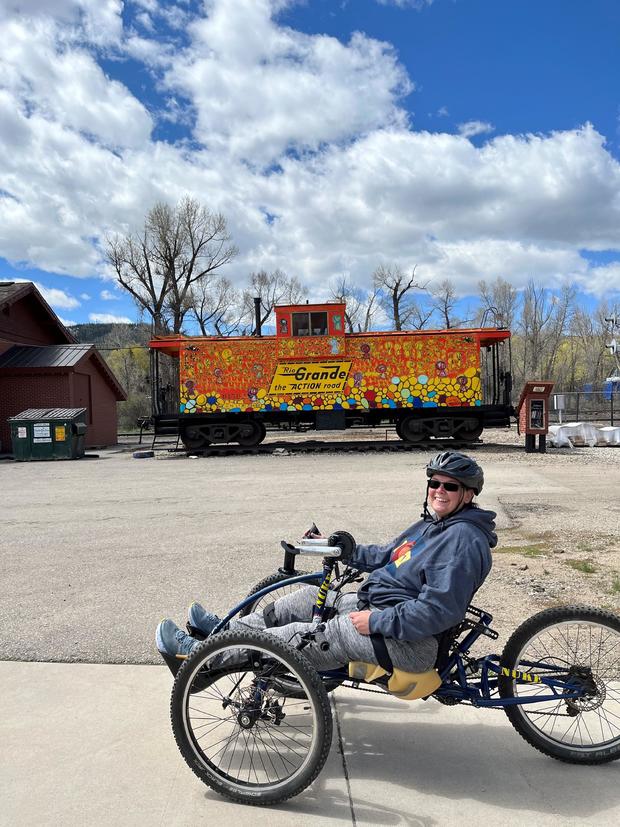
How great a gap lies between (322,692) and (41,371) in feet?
80.6

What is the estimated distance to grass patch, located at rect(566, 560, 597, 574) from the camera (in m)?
5.33

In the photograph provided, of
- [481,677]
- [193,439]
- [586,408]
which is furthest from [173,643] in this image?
[586,408]

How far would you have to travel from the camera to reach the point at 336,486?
453 inches

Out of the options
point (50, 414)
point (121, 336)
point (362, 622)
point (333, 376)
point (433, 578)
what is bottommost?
point (362, 622)

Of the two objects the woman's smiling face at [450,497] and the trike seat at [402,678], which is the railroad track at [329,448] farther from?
the trike seat at [402,678]

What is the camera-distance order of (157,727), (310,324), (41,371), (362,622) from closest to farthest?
(362,622)
(157,727)
(310,324)
(41,371)

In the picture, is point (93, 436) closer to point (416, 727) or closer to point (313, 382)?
point (313, 382)

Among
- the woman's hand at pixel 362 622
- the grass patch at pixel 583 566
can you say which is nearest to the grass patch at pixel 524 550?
the grass patch at pixel 583 566

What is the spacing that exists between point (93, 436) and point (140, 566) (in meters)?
21.9

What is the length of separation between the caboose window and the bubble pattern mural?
0.78ft

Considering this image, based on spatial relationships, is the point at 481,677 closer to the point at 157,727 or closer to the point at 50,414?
the point at 157,727

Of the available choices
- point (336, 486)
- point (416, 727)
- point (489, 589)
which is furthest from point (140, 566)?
point (336, 486)

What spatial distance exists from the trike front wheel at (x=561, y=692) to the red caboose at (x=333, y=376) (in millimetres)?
16663

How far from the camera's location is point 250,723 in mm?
2709
